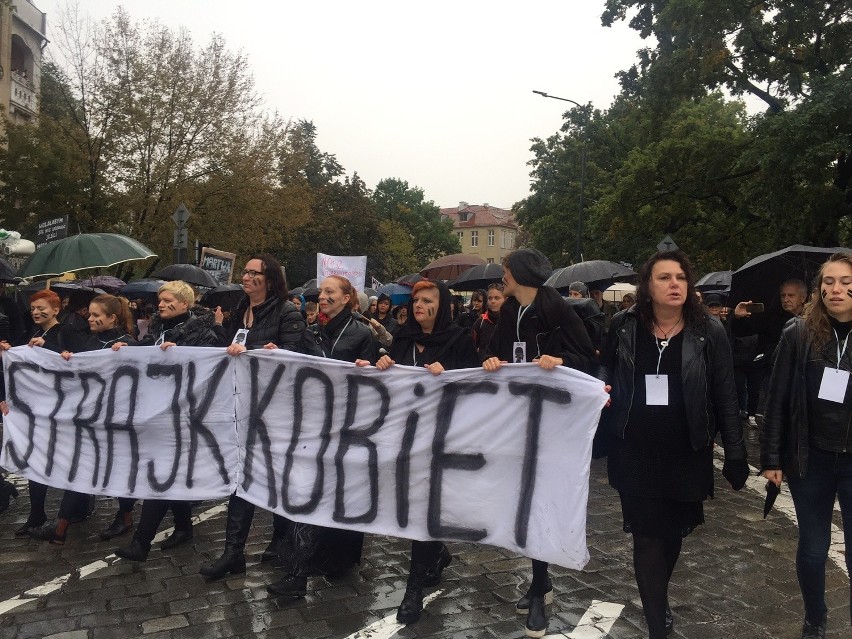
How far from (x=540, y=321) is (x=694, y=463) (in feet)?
3.65

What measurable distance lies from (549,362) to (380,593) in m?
1.71

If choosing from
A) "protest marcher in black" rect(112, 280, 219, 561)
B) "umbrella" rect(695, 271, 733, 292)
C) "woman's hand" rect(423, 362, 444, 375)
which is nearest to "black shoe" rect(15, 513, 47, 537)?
"protest marcher in black" rect(112, 280, 219, 561)

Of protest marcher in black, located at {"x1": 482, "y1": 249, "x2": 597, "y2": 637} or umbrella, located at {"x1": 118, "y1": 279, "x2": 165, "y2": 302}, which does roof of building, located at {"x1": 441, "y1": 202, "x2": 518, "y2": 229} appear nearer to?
umbrella, located at {"x1": 118, "y1": 279, "x2": 165, "y2": 302}

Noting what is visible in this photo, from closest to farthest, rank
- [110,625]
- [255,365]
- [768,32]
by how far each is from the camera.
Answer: [110,625] → [255,365] → [768,32]

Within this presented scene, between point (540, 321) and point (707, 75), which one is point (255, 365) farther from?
point (707, 75)

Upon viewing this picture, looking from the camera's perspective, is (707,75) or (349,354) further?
(707,75)

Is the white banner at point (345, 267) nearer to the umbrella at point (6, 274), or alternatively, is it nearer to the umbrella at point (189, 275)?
the umbrella at point (189, 275)

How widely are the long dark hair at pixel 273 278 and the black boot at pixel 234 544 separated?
133 cm

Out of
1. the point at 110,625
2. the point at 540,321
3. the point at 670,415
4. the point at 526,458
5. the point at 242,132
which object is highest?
the point at 242,132

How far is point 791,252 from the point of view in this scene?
8.34 m

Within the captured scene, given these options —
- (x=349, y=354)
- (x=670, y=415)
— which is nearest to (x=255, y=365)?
(x=349, y=354)

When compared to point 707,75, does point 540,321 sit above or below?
below

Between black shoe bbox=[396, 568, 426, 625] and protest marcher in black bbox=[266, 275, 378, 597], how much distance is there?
0.63 meters

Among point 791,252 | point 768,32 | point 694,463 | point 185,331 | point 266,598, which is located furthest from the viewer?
point 768,32
